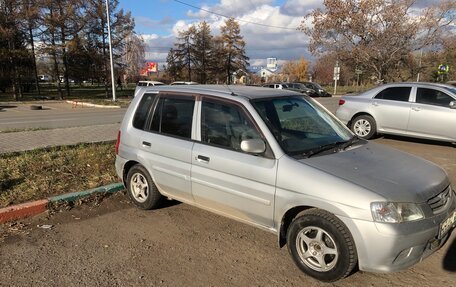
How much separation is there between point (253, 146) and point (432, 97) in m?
7.27

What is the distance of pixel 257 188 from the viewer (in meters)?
3.85

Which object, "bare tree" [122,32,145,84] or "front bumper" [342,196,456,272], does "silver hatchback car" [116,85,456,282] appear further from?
"bare tree" [122,32,145,84]

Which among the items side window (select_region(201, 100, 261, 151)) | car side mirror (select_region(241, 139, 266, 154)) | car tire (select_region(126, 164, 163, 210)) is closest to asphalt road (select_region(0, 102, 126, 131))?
car tire (select_region(126, 164, 163, 210))

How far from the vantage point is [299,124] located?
4.49m

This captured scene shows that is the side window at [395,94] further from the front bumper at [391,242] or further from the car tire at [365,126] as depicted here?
the front bumper at [391,242]

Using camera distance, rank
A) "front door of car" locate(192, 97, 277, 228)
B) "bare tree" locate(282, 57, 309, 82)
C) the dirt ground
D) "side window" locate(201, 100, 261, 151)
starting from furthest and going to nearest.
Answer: "bare tree" locate(282, 57, 309, 82) < "side window" locate(201, 100, 261, 151) < "front door of car" locate(192, 97, 277, 228) < the dirt ground

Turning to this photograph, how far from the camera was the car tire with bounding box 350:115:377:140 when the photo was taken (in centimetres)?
1024

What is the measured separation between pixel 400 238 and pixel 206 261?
1.77 m

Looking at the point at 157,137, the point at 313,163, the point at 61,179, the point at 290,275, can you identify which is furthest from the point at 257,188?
the point at 61,179

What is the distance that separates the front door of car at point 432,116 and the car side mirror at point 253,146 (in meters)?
6.93

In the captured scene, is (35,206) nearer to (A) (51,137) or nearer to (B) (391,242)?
(B) (391,242)

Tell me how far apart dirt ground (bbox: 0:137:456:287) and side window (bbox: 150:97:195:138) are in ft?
3.61

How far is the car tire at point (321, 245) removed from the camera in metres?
3.32

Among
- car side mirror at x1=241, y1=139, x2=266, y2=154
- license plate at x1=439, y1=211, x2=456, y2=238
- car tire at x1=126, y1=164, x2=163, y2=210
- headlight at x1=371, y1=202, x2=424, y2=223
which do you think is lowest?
car tire at x1=126, y1=164, x2=163, y2=210
